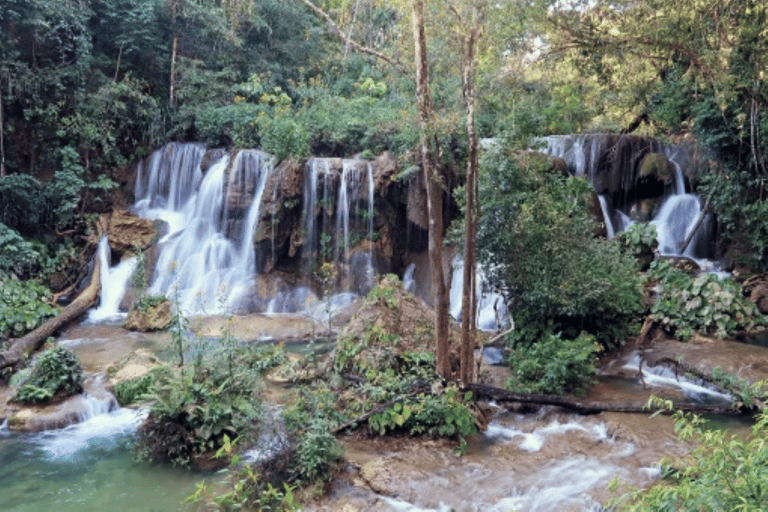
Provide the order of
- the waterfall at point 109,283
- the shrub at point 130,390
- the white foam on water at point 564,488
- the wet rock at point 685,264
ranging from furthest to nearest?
1. the waterfall at point 109,283
2. the wet rock at point 685,264
3. the shrub at point 130,390
4. the white foam on water at point 564,488

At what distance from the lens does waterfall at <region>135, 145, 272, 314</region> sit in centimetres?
1454

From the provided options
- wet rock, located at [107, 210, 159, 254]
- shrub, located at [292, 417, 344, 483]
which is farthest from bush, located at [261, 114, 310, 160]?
shrub, located at [292, 417, 344, 483]

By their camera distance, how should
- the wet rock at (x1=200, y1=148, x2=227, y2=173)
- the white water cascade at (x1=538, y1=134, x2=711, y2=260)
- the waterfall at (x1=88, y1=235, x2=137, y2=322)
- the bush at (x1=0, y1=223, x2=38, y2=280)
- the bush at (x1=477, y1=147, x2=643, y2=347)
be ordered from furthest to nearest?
the wet rock at (x1=200, y1=148, x2=227, y2=173)
the white water cascade at (x1=538, y1=134, x2=711, y2=260)
the waterfall at (x1=88, y1=235, x2=137, y2=322)
the bush at (x1=0, y1=223, x2=38, y2=280)
the bush at (x1=477, y1=147, x2=643, y2=347)

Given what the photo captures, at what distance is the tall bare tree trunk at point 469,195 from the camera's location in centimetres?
666

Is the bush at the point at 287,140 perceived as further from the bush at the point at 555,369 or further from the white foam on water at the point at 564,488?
the white foam on water at the point at 564,488

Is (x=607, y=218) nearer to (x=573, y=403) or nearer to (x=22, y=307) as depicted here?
(x=573, y=403)

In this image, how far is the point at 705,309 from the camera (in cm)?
1064

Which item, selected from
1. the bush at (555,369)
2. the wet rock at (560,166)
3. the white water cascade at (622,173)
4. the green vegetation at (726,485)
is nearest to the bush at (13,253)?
the bush at (555,369)

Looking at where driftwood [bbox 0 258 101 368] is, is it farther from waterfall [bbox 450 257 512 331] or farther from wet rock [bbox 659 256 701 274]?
wet rock [bbox 659 256 701 274]

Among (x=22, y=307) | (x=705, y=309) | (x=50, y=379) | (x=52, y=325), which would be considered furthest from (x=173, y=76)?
(x=705, y=309)

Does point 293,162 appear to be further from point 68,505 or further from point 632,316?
point 68,505

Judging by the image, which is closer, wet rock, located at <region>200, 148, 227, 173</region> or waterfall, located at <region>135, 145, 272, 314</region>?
waterfall, located at <region>135, 145, 272, 314</region>

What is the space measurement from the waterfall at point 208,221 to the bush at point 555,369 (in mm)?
8014

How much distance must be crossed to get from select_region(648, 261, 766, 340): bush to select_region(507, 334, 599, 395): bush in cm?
303
